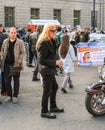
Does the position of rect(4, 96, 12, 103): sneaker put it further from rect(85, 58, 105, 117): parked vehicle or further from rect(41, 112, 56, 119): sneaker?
rect(85, 58, 105, 117): parked vehicle

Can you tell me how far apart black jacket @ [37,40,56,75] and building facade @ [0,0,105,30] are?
34.3 metres

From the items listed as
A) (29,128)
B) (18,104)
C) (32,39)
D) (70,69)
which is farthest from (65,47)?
(32,39)

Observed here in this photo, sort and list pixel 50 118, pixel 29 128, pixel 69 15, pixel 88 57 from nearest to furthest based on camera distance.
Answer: pixel 29 128, pixel 50 118, pixel 88 57, pixel 69 15

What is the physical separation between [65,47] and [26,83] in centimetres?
218

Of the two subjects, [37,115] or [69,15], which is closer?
[37,115]

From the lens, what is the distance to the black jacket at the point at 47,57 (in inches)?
267

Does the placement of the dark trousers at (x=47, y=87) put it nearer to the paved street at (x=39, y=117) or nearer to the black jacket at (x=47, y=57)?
the black jacket at (x=47, y=57)

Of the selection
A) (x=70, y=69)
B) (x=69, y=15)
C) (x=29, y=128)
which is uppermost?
(x=69, y=15)

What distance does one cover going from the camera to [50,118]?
715 cm

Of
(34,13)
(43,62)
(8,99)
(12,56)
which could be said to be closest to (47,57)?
(43,62)

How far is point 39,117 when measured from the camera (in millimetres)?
7270

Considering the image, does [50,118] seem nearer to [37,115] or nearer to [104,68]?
[37,115]

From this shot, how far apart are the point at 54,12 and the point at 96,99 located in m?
39.1

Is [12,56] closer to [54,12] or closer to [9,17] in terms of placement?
[9,17]
